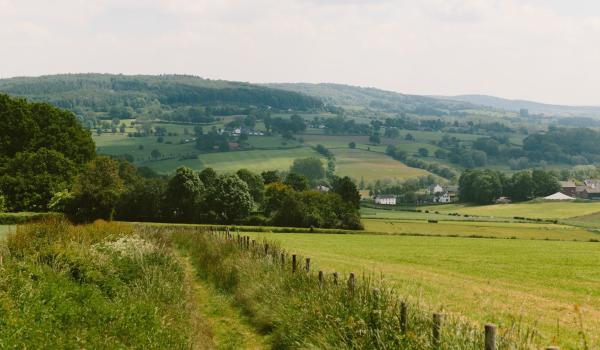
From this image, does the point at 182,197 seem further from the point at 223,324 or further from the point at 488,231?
the point at 223,324

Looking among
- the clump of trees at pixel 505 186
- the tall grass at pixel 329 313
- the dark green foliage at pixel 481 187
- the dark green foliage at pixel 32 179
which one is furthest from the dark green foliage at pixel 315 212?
the clump of trees at pixel 505 186

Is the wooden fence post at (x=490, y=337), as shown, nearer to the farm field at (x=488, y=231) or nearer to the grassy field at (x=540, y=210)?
the farm field at (x=488, y=231)

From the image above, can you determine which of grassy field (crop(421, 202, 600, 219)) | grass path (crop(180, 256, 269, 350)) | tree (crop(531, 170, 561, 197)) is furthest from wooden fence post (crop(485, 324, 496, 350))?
tree (crop(531, 170, 561, 197))

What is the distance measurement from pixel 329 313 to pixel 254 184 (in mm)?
93968

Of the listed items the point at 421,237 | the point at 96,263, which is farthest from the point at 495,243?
the point at 96,263

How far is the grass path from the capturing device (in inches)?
608

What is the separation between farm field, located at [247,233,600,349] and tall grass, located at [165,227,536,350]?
0.60 metres

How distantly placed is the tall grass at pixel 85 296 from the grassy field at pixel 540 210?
3874 inches

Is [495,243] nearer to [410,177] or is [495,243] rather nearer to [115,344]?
[115,344]

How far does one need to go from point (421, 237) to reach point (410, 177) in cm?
13208

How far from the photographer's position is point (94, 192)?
227ft

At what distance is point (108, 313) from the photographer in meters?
13.9

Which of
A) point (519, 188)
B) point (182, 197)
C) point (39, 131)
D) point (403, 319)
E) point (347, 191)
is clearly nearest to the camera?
point (403, 319)

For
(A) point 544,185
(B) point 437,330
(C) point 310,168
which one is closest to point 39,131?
(B) point 437,330
